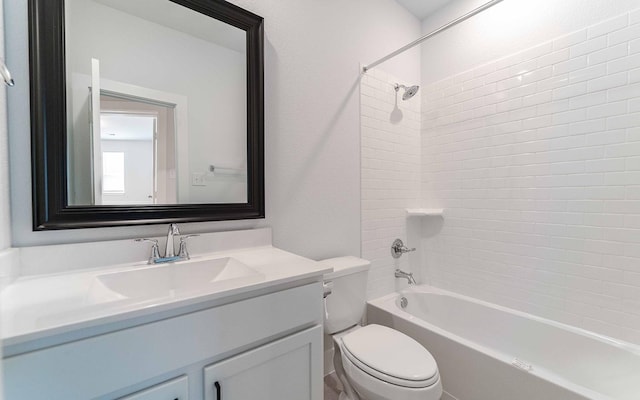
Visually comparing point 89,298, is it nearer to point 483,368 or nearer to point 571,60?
point 483,368

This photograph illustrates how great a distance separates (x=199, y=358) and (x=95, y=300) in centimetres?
35

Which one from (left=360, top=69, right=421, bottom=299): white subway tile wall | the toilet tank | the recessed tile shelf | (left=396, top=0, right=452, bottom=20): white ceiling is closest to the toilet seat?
the toilet tank

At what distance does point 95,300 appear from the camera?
2.45ft

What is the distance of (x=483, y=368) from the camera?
132 centimetres

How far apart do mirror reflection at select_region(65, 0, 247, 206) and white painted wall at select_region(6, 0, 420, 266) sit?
0.55 ft

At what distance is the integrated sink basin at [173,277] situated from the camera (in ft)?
2.87

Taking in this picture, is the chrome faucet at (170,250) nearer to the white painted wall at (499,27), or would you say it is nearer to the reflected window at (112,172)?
the reflected window at (112,172)

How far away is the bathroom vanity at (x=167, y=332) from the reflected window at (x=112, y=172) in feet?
0.78

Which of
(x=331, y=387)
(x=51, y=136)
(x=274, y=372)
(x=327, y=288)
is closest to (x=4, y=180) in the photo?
(x=51, y=136)

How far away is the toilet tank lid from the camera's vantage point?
1424mm

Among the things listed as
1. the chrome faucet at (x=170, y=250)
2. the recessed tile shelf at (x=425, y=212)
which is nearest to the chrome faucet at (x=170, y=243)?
the chrome faucet at (x=170, y=250)

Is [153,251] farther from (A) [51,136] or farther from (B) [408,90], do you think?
(B) [408,90]

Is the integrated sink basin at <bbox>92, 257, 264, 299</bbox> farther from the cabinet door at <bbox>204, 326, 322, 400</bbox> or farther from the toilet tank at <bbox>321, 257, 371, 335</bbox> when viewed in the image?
the toilet tank at <bbox>321, 257, 371, 335</bbox>

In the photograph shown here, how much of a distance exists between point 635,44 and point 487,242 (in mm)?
1278
